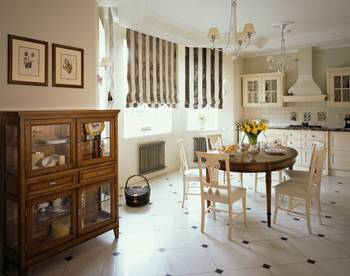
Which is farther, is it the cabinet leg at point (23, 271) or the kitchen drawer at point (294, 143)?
the kitchen drawer at point (294, 143)

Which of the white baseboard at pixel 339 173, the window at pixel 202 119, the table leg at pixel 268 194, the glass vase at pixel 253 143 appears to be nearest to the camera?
the table leg at pixel 268 194

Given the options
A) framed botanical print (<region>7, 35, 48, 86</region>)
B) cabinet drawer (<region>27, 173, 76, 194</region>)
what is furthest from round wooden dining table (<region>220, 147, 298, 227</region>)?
framed botanical print (<region>7, 35, 48, 86</region>)

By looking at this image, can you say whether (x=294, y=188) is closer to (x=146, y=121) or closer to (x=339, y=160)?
(x=339, y=160)

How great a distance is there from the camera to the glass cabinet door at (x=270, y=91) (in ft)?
22.6

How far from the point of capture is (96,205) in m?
3.09

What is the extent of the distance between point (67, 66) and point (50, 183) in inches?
51.6

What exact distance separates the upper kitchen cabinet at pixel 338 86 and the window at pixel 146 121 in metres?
3.52

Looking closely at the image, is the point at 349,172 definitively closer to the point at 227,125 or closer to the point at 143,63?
the point at 227,125

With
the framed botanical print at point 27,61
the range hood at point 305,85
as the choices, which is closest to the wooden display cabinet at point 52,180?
the framed botanical print at point 27,61

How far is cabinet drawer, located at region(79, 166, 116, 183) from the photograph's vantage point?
9.23 feet

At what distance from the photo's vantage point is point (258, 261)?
2.70m

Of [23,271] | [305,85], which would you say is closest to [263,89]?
[305,85]

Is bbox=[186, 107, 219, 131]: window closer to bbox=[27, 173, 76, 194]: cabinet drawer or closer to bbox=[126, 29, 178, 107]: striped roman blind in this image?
bbox=[126, 29, 178, 107]: striped roman blind

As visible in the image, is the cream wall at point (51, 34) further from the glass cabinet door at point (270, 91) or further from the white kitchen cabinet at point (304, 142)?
the glass cabinet door at point (270, 91)
